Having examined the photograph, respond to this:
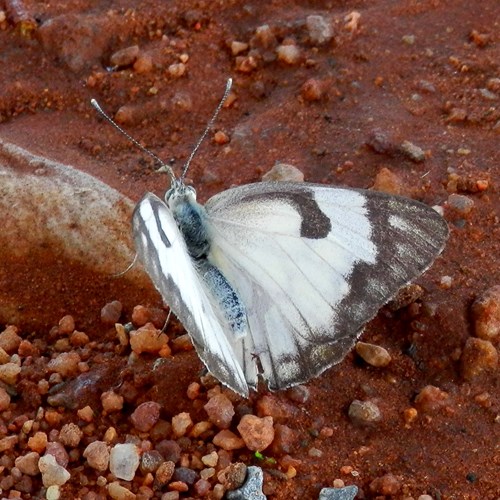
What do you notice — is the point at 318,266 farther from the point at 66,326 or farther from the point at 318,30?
the point at 318,30

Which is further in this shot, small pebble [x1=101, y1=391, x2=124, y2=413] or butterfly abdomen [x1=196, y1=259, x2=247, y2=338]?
butterfly abdomen [x1=196, y1=259, x2=247, y2=338]

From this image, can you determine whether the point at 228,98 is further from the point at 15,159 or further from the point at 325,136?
the point at 15,159

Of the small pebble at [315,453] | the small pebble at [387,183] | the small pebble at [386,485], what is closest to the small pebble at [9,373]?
the small pebble at [315,453]

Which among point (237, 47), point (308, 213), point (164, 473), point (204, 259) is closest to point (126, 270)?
point (204, 259)

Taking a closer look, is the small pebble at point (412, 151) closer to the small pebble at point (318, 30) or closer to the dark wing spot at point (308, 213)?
the small pebble at point (318, 30)

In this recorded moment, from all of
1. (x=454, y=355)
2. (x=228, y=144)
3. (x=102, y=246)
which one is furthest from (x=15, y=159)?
(x=454, y=355)

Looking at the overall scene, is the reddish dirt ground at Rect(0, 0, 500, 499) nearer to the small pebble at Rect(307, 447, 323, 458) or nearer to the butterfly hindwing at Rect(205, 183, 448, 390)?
the small pebble at Rect(307, 447, 323, 458)

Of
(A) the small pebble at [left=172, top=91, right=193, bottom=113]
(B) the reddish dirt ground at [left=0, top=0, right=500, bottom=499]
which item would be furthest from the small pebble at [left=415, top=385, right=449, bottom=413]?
(A) the small pebble at [left=172, top=91, right=193, bottom=113]
